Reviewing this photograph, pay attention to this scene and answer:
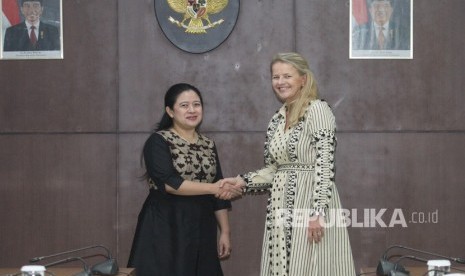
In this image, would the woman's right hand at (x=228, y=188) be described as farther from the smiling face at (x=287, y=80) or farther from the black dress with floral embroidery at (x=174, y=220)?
the smiling face at (x=287, y=80)

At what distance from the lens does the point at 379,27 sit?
4273 mm

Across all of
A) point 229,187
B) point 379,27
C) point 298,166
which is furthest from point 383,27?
point 229,187

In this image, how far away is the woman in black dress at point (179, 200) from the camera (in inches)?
147

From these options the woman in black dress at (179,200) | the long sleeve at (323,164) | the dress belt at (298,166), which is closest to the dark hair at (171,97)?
the woman in black dress at (179,200)

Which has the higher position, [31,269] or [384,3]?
[384,3]

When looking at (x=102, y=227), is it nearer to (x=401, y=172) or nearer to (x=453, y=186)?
(x=401, y=172)

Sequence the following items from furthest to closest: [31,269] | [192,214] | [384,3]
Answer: [384,3]
[192,214]
[31,269]

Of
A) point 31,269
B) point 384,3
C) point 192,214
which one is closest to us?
point 31,269

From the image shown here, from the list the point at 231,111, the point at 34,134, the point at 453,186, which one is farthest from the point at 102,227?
the point at 453,186

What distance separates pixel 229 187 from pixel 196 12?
1.14m

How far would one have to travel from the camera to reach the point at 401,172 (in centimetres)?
432

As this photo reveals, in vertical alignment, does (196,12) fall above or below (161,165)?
above

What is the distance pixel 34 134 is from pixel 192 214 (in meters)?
1.24

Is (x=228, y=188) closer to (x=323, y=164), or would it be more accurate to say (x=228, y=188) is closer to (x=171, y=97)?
(x=171, y=97)
